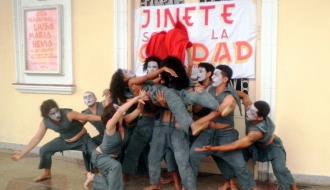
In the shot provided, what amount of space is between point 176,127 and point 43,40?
10.1ft

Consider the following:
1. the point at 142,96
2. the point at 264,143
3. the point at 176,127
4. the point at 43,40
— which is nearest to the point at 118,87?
the point at 142,96

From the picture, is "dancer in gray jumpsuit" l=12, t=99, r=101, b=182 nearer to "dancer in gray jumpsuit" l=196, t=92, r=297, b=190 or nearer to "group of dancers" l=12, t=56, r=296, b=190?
"group of dancers" l=12, t=56, r=296, b=190

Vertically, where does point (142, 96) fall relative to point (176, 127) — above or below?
above

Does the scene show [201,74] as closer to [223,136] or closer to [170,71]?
[170,71]

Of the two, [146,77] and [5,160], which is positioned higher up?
[146,77]

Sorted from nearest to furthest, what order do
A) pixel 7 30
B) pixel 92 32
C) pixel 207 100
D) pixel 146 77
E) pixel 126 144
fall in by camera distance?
pixel 207 100
pixel 146 77
pixel 126 144
pixel 92 32
pixel 7 30

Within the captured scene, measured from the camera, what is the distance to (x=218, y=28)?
18.9ft

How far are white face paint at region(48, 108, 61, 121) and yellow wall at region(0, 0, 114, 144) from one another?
1151 millimetres

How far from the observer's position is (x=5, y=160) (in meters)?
6.87

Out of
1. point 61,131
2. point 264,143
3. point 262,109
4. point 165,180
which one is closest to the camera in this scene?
point 262,109

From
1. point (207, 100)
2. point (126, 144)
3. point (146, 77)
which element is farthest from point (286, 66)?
point (126, 144)

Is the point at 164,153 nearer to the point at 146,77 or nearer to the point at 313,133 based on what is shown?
the point at 146,77

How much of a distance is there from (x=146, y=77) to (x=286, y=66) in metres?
1.73

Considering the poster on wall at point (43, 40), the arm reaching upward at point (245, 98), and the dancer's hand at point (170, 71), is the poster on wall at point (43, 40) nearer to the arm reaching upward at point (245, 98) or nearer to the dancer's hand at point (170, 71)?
the dancer's hand at point (170, 71)
